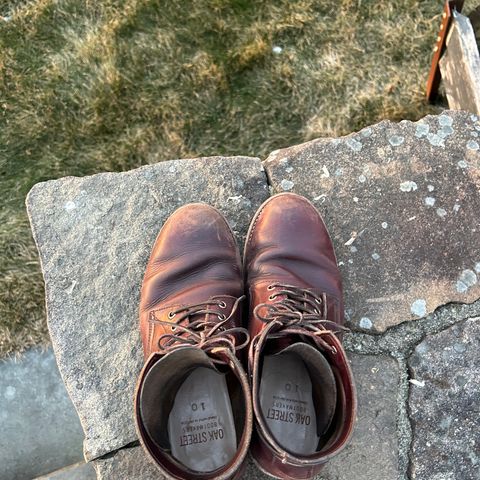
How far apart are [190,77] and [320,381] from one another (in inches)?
64.3

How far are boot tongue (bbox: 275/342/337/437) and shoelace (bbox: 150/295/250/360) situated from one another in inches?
5.8

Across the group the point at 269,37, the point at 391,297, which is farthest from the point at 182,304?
the point at 269,37

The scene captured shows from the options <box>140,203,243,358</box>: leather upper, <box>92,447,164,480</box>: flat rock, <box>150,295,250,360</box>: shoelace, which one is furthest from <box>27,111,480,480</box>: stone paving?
<box>150,295,250,360</box>: shoelace

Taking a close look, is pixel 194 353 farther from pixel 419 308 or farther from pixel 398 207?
pixel 398 207

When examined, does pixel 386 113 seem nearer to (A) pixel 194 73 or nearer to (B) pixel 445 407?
(A) pixel 194 73

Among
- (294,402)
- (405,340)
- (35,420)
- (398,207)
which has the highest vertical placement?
(398,207)

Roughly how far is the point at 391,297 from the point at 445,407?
1.19ft

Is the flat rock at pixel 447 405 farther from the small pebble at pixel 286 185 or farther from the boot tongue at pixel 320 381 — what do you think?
the small pebble at pixel 286 185

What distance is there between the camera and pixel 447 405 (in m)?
1.67

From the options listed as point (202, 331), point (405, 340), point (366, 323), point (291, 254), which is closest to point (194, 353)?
point (202, 331)

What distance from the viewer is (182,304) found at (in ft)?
5.43

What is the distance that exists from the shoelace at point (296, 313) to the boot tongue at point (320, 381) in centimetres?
5

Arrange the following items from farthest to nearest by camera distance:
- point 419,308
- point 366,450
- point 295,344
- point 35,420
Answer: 1. point 35,420
2. point 419,308
3. point 366,450
4. point 295,344

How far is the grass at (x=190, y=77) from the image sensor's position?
250 centimetres
